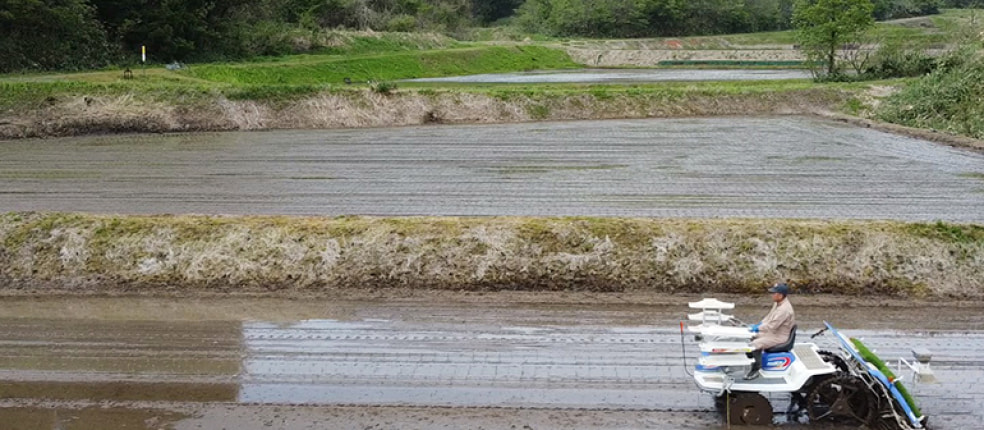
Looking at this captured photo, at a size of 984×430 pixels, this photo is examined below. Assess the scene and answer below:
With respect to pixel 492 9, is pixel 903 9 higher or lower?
higher

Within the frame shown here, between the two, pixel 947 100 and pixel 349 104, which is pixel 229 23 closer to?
pixel 349 104

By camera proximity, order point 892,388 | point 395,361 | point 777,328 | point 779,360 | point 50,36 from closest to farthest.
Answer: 1. point 892,388
2. point 777,328
3. point 779,360
4. point 395,361
5. point 50,36

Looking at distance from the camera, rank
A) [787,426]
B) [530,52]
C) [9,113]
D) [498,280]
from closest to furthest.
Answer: [787,426], [498,280], [9,113], [530,52]

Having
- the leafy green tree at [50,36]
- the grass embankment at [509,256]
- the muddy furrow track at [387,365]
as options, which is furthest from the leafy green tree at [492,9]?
the muddy furrow track at [387,365]

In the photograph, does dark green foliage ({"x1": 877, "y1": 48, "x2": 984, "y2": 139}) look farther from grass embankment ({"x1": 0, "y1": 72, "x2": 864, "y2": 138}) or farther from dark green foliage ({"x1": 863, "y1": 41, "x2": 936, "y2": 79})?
dark green foliage ({"x1": 863, "y1": 41, "x2": 936, "y2": 79})

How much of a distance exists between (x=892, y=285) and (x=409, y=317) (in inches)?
321

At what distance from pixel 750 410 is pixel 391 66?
1711 inches

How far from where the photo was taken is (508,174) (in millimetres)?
22734

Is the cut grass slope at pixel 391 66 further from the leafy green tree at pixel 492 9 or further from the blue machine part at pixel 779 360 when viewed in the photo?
the leafy green tree at pixel 492 9

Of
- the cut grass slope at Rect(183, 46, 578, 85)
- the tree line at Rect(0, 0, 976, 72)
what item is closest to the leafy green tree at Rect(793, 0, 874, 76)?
the cut grass slope at Rect(183, 46, 578, 85)

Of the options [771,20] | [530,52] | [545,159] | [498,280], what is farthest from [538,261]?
[771,20]

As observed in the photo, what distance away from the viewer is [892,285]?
14.4 metres

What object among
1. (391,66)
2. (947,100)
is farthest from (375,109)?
(947,100)

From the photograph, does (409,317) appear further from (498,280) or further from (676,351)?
(676,351)
